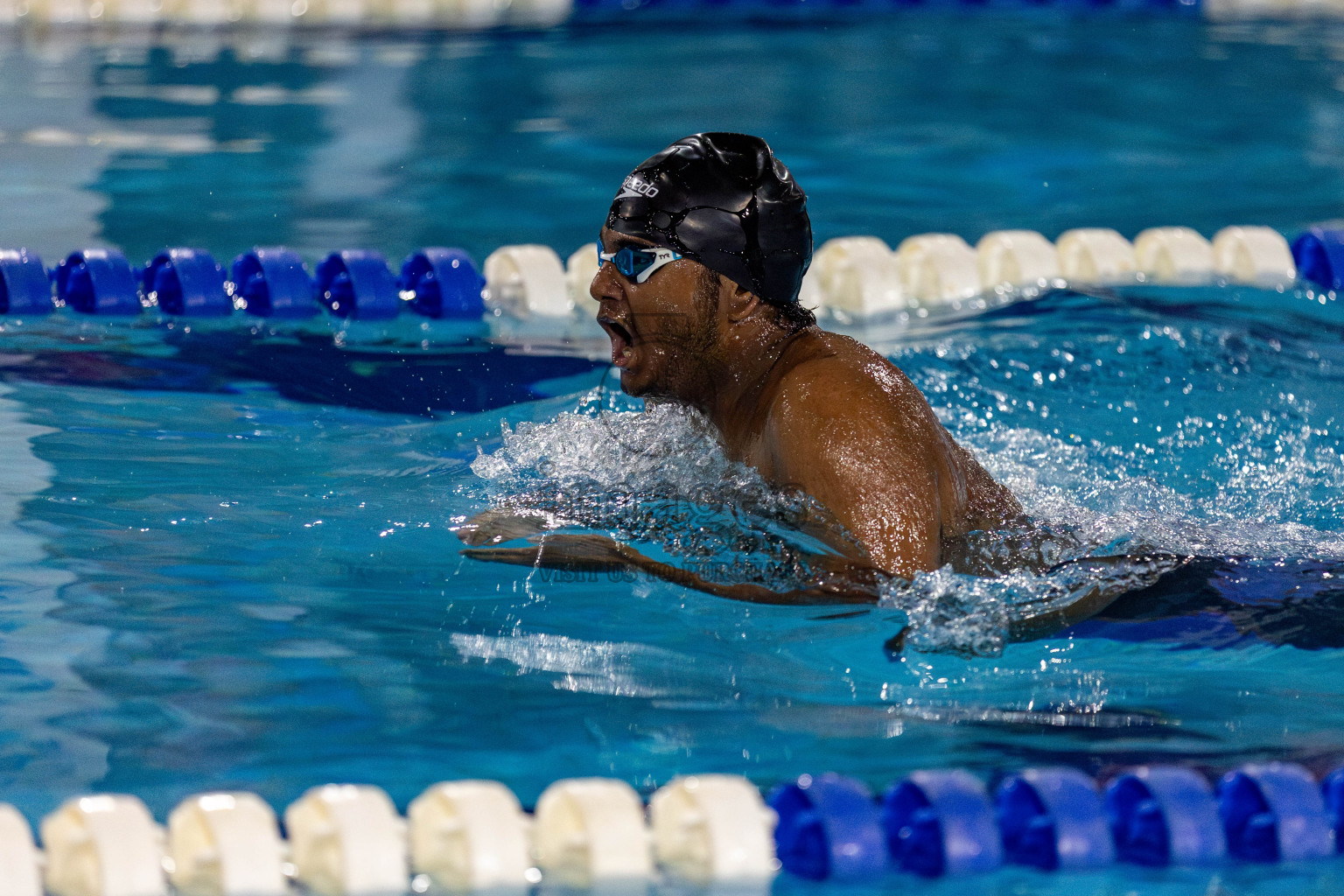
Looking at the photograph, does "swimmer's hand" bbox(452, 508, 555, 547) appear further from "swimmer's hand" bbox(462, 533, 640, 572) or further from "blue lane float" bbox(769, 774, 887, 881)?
"blue lane float" bbox(769, 774, 887, 881)

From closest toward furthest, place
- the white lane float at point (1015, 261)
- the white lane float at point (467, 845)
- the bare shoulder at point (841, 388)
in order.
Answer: the white lane float at point (467, 845)
the bare shoulder at point (841, 388)
the white lane float at point (1015, 261)

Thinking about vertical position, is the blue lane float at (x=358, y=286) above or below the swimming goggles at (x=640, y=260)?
below

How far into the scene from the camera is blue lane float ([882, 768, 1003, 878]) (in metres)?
2.07

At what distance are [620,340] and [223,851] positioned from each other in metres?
1.17

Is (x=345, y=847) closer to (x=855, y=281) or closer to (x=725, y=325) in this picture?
(x=725, y=325)

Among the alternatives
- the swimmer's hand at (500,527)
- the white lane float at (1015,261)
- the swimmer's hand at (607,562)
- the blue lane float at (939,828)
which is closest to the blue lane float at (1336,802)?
the blue lane float at (939,828)

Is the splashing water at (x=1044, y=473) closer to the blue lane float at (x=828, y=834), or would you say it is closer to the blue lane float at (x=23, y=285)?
the blue lane float at (x=828, y=834)

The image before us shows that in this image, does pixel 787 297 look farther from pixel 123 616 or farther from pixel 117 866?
pixel 117 866

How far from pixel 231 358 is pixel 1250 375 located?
2604mm

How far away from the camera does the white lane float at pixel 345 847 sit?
1943mm

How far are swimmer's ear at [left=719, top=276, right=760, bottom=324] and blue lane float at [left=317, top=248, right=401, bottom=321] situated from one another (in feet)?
6.67

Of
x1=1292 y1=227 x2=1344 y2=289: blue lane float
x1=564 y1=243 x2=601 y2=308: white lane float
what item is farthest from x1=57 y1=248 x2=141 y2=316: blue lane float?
x1=1292 y1=227 x2=1344 y2=289: blue lane float

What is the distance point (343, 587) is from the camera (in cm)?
277

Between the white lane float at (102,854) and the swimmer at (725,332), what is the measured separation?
87 cm
